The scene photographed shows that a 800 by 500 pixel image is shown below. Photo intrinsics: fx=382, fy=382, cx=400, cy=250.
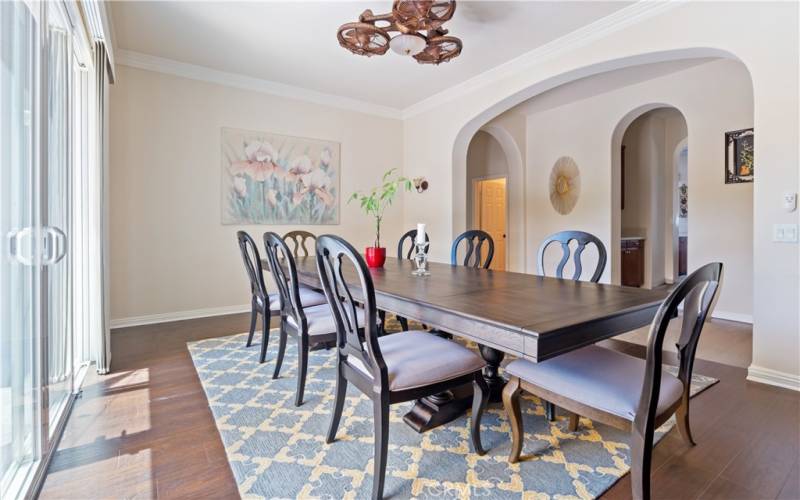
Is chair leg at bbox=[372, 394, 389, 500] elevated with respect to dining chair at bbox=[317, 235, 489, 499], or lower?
lower

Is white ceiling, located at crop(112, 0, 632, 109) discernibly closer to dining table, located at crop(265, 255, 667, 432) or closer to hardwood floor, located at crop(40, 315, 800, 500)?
dining table, located at crop(265, 255, 667, 432)

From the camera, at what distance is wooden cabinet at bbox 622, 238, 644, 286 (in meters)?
5.69

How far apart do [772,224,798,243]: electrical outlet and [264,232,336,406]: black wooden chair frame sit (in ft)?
9.22

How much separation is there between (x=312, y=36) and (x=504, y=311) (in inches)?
126

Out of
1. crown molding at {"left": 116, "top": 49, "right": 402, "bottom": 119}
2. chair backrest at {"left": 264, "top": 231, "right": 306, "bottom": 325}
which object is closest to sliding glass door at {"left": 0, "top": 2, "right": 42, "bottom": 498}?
chair backrest at {"left": 264, "top": 231, "right": 306, "bottom": 325}

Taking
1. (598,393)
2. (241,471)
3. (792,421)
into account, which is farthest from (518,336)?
(792,421)

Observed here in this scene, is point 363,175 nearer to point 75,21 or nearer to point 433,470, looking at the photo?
point 75,21

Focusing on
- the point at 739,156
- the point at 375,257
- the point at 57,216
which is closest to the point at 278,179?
the point at 375,257

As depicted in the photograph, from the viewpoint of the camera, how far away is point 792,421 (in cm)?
195

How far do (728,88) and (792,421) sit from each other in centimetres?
364

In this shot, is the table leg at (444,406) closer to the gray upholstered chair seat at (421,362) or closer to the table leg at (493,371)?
the table leg at (493,371)

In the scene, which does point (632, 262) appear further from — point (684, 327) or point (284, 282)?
point (284, 282)

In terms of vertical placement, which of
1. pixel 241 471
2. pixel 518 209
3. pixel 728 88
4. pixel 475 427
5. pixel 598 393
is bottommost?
pixel 241 471

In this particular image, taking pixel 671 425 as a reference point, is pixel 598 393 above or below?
above
